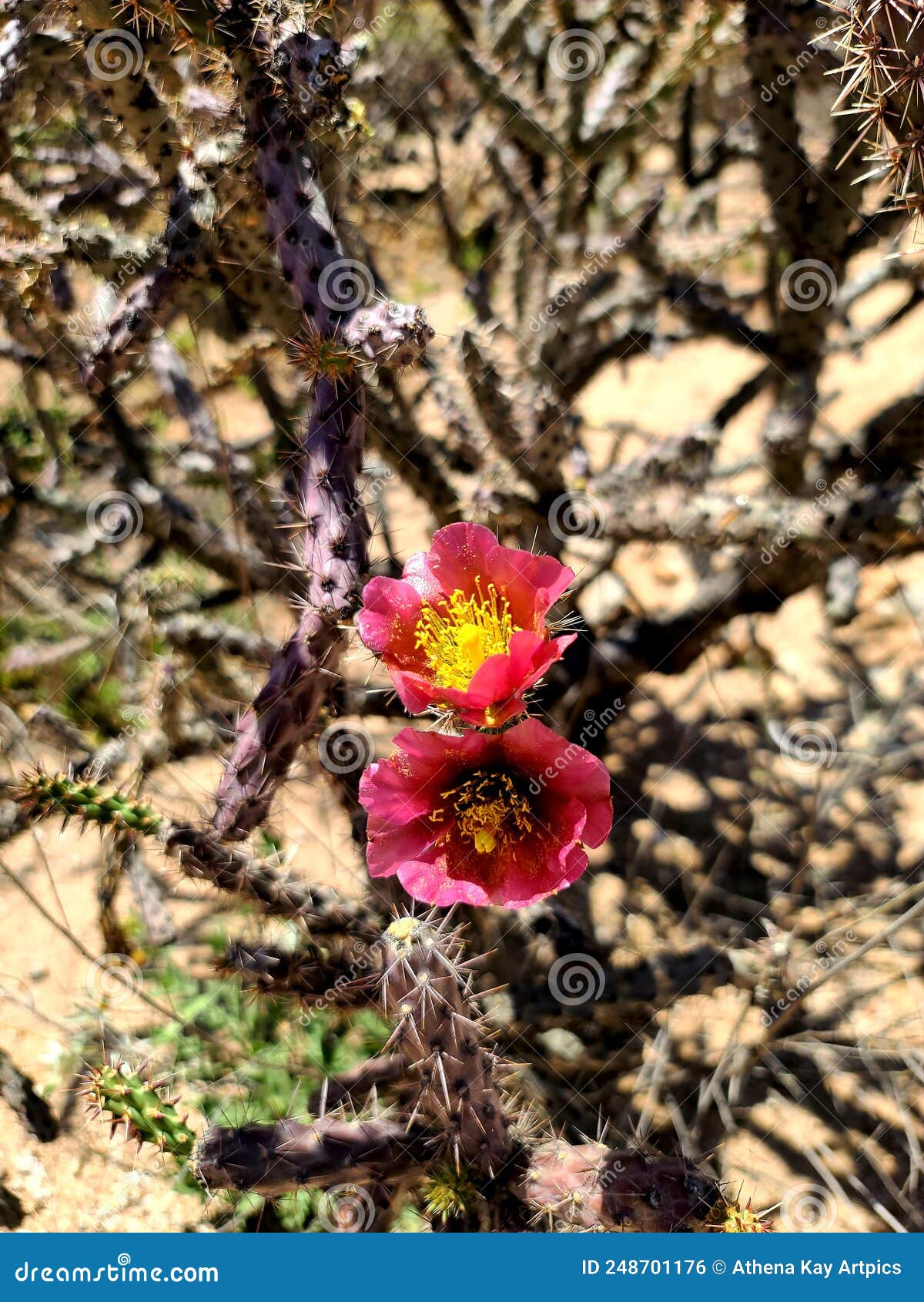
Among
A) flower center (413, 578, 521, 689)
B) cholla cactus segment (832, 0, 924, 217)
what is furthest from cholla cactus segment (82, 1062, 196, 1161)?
cholla cactus segment (832, 0, 924, 217)

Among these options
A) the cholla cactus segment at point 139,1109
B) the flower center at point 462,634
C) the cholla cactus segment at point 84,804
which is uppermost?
the flower center at point 462,634

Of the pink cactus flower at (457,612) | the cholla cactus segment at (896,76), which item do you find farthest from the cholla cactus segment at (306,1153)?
the cholla cactus segment at (896,76)

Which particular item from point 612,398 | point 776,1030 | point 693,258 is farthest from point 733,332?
point 776,1030

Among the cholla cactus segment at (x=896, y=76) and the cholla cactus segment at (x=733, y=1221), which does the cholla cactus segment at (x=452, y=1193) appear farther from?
the cholla cactus segment at (x=896, y=76)

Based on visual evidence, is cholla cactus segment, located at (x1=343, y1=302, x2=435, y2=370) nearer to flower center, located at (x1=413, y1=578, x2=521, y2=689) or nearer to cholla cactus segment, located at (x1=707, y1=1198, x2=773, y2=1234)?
flower center, located at (x1=413, y1=578, x2=521, y2=689)

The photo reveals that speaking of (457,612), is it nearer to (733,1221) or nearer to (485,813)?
(485,813)

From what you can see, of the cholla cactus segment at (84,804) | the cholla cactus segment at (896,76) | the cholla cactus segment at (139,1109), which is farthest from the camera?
the cholla cactus segment at (84,804)

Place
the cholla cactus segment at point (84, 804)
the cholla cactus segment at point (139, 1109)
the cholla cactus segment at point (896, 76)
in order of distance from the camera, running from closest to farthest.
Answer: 1. the cholla cactus segment at point (896, 76)
2. the cholla cactus segment at point (139, 1109)
3. the cholla cactus segment at point (84, 804)
